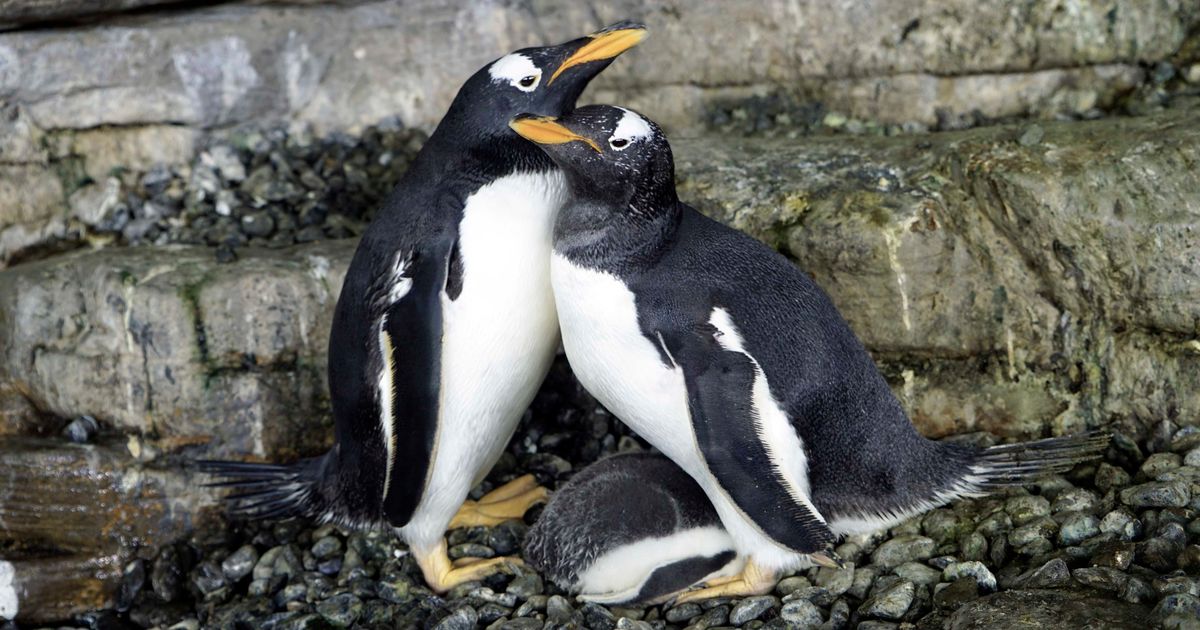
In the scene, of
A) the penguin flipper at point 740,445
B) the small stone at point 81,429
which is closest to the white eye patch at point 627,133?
the penguin flipper at point 740,445

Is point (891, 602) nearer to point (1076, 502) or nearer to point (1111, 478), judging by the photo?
point (1076, 502)

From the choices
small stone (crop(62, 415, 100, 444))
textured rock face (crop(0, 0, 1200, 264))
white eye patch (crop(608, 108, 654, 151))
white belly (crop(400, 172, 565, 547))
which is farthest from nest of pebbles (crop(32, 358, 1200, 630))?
textured rock face (crop(0, 0, 1200, 264))

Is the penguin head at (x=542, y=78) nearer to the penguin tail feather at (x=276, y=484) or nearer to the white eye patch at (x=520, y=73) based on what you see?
the white eye patch at (x=520, y=73)

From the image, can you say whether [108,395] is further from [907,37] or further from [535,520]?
[907,37]

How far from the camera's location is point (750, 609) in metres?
2.78

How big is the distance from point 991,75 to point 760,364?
172 centimetres

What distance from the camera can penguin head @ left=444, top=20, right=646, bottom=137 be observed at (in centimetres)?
296

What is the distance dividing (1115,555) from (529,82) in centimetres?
165

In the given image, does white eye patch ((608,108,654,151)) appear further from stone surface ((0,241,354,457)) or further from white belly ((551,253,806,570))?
stone surface ((0,241,354,457))

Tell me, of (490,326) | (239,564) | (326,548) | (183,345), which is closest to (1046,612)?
(490,326)

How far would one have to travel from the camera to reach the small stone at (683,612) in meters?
2.86

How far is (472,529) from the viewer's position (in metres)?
3.36

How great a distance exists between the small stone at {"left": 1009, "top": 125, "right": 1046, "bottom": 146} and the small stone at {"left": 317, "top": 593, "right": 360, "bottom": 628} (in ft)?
6.63

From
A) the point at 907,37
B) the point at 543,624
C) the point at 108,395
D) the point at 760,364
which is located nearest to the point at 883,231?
the point at 760,364
